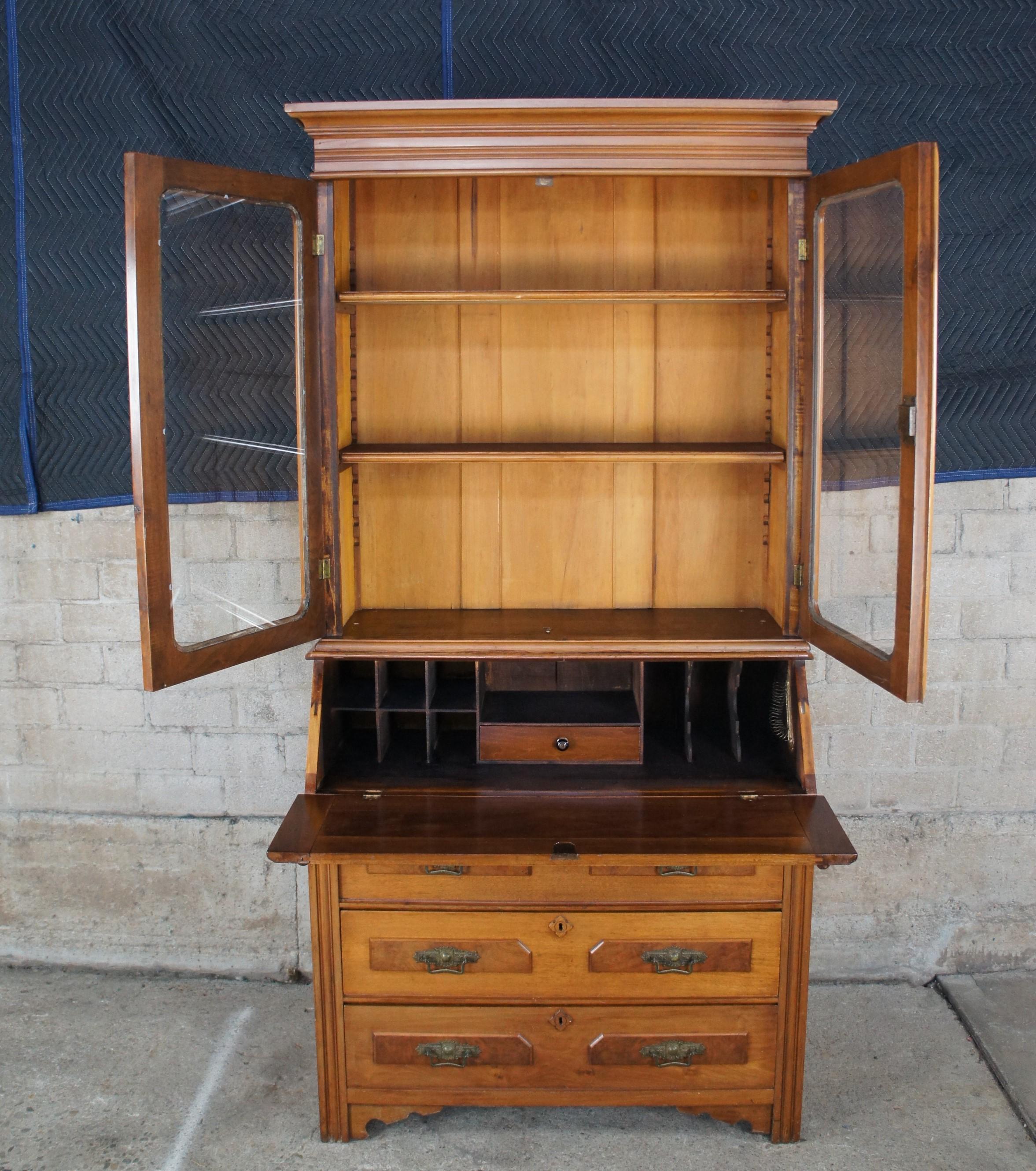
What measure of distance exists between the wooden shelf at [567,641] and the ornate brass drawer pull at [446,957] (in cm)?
58

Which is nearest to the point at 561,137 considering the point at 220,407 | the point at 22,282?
the point at 220,407

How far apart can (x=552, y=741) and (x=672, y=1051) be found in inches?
26.3

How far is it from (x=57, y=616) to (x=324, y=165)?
4.57 ft

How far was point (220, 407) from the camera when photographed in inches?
90.4

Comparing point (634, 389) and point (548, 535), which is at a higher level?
point (634, 389)

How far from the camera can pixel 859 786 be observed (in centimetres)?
290

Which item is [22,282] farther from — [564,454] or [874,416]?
Result: [874,416]

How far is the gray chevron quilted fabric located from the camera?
2.51 metres

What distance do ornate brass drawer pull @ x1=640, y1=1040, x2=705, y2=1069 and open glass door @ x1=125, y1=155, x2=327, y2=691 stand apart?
1.09 meters

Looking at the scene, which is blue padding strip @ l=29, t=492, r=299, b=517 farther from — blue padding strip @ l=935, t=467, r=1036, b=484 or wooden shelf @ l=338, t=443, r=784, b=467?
blue padding strip @ l=935, t=467, r=1036, b=484

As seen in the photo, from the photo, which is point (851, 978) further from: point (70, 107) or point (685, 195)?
point (70, 107)

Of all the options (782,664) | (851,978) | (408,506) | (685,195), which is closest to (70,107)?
(408,506)

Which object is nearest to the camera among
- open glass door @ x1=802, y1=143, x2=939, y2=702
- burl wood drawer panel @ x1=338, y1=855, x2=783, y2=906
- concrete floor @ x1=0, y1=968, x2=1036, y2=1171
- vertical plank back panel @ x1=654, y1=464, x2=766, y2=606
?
open glass door @ x1=802, y1=143, x2=939, y2=702

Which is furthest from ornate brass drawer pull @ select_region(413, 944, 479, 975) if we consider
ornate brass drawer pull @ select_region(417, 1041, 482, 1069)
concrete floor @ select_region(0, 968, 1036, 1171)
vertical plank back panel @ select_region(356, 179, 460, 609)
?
vertical plank back panel @ select_region(356, 179, 460, 609)
